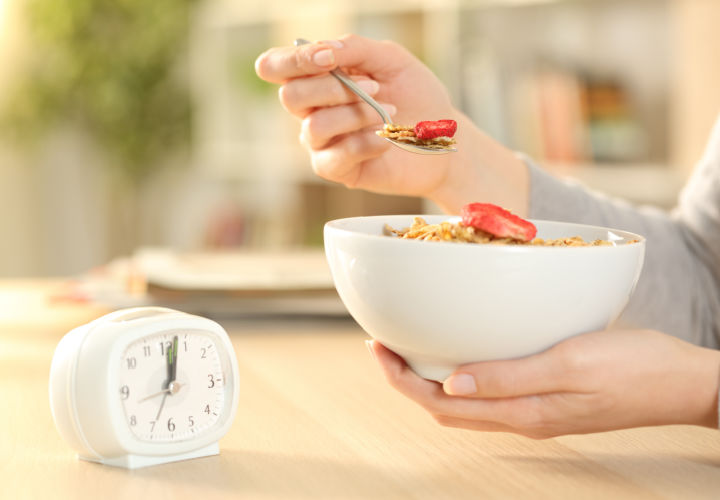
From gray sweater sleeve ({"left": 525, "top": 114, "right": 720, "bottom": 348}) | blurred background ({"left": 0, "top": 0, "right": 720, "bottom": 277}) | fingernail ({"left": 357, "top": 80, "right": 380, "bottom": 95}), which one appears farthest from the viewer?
blurred background ({"left": 0, "top": 0, "right": 720, "bottom": 277})

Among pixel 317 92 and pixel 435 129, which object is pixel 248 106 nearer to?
pixel 317 92

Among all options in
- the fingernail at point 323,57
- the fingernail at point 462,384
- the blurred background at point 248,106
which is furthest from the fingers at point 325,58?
the blurred background at point 248,106

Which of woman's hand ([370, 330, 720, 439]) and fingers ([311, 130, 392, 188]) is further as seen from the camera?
fingers ([311, 130, 392, 188])

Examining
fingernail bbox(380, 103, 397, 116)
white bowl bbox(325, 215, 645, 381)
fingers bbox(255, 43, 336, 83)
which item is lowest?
white bowl bbox(325, 215, 645, 381)

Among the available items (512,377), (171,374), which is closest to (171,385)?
(171,374)

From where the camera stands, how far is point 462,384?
571 mm

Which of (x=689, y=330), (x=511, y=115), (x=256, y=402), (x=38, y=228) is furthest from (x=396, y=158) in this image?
(x=38, y=228)

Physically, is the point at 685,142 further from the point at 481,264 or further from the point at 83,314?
the point at 481,264

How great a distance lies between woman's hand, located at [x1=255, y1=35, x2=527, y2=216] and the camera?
2.81 ft

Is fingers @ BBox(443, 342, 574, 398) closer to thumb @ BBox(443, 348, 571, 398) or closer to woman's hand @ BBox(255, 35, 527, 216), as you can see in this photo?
thumb @ BBox(443, 348, 571, 398)

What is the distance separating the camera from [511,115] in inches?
94.9

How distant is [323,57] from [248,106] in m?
2.79

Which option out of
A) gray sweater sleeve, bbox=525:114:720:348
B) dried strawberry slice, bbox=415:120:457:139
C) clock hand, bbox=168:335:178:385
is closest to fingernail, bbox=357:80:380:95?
dried strawberry slice, bbox=415:120:457:139

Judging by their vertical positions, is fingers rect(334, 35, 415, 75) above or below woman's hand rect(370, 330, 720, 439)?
above
